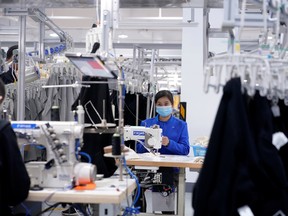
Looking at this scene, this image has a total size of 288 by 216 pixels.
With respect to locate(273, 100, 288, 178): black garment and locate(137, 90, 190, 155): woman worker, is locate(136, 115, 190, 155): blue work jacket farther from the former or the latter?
locate(273, 100, 288, 178): black garment

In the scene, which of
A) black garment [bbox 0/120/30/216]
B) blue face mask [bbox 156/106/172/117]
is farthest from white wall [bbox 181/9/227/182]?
black garment [bbox 0/120/30/216]

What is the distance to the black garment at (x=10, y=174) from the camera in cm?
245

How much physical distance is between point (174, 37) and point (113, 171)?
301 inches

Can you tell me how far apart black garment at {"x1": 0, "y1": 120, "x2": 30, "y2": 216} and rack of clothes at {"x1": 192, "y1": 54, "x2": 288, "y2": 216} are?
36.3 inches

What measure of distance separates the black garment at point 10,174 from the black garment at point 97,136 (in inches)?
30.7

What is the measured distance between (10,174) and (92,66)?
799 mm

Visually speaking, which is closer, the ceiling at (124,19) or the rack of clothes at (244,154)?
the rack of clothes at (244,154)

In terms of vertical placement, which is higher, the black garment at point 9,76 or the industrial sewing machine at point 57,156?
the black garment at point 9,76

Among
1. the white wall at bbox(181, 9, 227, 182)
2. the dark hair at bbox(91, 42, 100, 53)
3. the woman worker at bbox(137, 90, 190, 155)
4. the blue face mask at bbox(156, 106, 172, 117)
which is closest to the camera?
the dark hair at bbox(91, 42, 100, 53)

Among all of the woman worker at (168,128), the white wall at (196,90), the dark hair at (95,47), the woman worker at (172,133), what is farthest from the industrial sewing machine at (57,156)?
the white wall at (196,90)

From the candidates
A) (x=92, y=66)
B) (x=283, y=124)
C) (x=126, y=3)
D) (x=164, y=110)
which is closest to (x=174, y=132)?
(x=164, y=110)

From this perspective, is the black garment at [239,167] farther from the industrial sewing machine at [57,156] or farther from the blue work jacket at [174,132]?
the blue work jacket at [174,132]

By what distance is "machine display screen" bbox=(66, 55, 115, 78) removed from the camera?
108 inches

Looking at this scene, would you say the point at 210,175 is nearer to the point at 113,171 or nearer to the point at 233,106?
the point at 233,106
